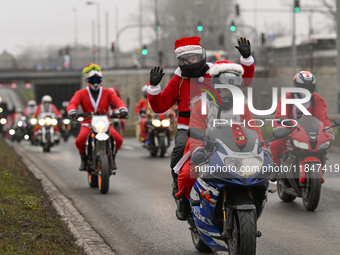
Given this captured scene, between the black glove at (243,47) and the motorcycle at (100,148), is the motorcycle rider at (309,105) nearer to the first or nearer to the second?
the black glove at (243,47)

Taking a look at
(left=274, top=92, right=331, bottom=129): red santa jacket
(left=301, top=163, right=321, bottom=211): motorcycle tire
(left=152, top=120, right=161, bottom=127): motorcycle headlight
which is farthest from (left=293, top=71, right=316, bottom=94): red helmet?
(left=152, top=120, right=161, bottom=127): motorcycle headlight

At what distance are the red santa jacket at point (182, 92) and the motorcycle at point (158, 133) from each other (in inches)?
419

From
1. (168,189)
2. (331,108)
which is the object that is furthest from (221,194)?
(331,108)

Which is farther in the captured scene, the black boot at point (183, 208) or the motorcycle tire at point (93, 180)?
the motorcycle tire at point (93, 180)

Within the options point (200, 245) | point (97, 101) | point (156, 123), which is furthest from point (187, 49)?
point (156, 123)

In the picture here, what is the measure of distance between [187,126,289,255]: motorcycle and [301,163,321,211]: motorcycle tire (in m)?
3.07

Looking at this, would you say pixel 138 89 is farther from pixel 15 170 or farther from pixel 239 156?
pixel 239 156

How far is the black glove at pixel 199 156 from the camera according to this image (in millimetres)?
5086

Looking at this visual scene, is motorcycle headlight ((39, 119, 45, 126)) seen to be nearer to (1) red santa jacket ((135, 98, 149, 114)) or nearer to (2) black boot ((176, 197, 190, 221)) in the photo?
(1) red santa jacket ((135, 98, 149, 114))

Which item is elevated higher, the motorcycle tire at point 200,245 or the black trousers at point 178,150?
the black trousers at point 178,150

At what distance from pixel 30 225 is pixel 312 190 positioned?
11.6 ft

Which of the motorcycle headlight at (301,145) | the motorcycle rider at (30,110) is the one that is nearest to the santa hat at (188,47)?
the motorcycle headlight at (301,145)

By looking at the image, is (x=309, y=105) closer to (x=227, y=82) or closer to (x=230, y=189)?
(x=227, y=82)

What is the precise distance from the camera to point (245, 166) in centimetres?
485
